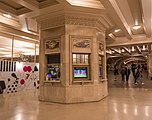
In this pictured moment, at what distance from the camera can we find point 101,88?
738cm

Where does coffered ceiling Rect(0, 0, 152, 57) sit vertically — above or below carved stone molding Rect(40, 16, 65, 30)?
above

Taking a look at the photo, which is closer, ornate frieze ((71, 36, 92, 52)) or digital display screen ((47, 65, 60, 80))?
ornate frieze ((71, 36, 92, 52))

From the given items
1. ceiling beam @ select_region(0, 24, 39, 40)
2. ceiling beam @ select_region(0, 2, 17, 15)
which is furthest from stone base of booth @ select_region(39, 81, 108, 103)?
→ ceiling beam @ select_region(0, 24, 39, 40)

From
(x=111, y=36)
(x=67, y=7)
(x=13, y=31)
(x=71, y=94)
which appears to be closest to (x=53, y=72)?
(x=71, y=94)

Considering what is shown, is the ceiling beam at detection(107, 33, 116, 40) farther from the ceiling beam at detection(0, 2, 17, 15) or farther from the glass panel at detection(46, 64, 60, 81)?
the ceiling beam at detection(0, 2, 17, 15)

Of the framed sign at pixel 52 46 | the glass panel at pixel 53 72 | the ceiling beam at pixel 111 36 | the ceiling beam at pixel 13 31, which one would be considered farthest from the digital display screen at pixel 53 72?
the ceiling beam at pixel 111 36

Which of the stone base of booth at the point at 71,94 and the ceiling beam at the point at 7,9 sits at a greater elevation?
the ceiling beam at the point at 7,9

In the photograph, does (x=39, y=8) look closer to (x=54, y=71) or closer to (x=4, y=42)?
(x=54, y=71)

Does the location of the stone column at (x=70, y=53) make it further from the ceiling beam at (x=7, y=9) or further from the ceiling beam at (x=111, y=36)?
the ceiling beam at (x=111, y=36)

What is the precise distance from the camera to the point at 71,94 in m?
6.48

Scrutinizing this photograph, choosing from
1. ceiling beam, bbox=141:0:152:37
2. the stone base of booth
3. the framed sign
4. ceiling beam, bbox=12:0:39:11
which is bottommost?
the stone base of booth

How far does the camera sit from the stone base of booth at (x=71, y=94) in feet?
21.2

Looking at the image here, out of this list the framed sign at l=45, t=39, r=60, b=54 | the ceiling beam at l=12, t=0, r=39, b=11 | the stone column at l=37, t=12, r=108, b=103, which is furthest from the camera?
the framed sign at l=45, t=39, r=60, b=54

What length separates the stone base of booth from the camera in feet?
21.2
